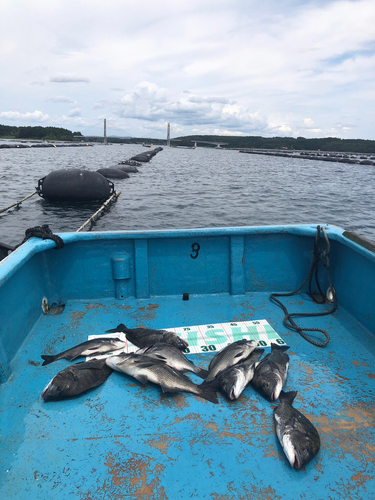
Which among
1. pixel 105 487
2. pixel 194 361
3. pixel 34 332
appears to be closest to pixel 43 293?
pixel 34 332

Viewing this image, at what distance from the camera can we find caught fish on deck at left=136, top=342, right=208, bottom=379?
346 centimetres

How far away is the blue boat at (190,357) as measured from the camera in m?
2.44

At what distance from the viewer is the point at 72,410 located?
9.82 feet

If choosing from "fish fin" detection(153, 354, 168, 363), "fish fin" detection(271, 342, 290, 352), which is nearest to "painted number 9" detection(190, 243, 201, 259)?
"fish fin" detection(271, 342, 290, 352)

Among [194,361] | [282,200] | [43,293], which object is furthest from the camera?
[282,200]

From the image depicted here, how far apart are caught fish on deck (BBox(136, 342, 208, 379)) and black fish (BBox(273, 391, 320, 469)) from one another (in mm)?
883

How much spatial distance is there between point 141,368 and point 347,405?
199cm

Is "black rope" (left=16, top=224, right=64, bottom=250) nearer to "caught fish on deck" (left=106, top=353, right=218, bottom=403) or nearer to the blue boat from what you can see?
the blue boat

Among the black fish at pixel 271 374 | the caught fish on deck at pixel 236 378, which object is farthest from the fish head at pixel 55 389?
the black fish at pixel 271 374

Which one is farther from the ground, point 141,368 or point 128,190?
point 141,368

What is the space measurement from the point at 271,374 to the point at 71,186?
17049mm

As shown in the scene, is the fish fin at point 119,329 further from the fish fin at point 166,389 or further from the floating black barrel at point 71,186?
the floating black barrel at point 71,186

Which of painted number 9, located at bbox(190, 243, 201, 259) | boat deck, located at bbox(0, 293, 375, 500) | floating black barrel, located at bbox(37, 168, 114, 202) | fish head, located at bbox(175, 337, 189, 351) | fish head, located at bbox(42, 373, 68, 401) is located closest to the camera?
boat deck, located at bbox(0, 293, 375, 500)

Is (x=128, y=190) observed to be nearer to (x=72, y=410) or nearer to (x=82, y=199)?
(x=82, y=199)
